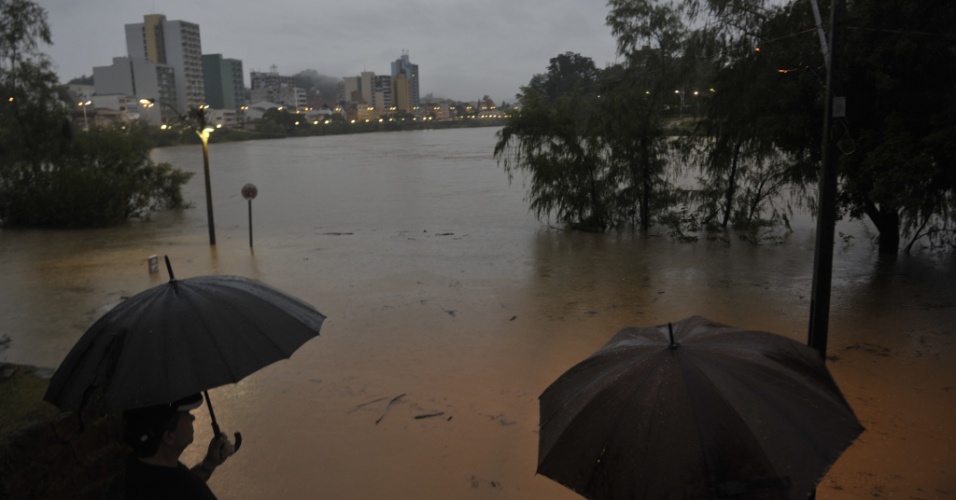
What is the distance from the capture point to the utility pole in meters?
6.56

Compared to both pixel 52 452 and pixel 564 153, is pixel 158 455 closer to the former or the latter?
pixel 52 452

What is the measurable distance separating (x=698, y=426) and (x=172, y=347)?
195cm

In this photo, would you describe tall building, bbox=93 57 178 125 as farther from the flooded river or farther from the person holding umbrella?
the person holding umbrella

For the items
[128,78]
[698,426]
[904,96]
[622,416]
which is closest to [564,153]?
[904,96]

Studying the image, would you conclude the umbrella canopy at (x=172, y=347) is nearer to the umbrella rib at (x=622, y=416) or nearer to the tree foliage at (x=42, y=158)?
the umbrella rib at (x=622, y=416)

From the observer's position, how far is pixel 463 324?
10656mm

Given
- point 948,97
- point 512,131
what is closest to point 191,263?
point 512,131

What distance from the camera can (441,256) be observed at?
1692cm

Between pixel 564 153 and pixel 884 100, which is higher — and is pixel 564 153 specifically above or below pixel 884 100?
below

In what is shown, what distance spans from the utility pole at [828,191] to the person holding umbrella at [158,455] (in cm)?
560

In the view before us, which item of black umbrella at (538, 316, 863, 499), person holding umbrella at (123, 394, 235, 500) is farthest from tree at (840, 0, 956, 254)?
person holding umbrella at (123, 394, 235, 500)

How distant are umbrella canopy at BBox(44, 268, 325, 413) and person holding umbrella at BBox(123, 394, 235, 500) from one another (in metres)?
0.08

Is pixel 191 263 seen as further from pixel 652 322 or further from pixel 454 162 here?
pixel 454 162

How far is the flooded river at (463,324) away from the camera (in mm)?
6109
